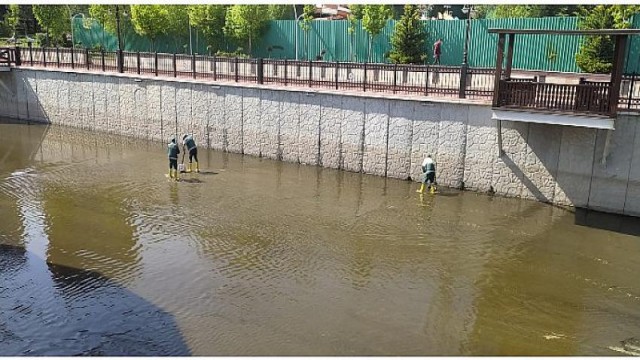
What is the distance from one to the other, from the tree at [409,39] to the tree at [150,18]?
51.9ft

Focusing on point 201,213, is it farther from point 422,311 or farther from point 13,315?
point 422,311

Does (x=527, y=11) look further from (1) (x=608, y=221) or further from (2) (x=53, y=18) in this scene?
(2) (x=53, y=18)

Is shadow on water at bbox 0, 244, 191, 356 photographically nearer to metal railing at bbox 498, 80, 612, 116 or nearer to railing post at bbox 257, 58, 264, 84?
metal railing at bbox 498, 80, 612, 116

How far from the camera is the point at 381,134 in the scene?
1795 cm

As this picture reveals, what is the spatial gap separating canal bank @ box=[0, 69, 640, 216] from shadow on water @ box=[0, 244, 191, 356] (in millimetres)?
10010

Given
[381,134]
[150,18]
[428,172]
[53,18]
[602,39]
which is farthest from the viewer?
[53,18]

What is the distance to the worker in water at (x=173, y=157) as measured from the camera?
17.2 metres

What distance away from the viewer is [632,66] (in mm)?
23703

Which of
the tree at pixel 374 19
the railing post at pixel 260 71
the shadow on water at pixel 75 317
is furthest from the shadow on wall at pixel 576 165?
the tree at pixel 374 19

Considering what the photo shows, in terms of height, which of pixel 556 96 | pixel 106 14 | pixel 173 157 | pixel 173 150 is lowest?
pixel 173 157

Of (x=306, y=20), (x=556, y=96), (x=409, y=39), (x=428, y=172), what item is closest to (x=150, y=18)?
(x=306, y=20)

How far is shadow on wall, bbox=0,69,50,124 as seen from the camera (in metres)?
27.7

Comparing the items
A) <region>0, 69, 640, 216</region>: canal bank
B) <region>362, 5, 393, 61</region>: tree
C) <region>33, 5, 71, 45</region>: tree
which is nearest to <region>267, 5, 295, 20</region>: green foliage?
<region>362, 5, 393, 61</region>: tree

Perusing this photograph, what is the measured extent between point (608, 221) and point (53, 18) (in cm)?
3860
